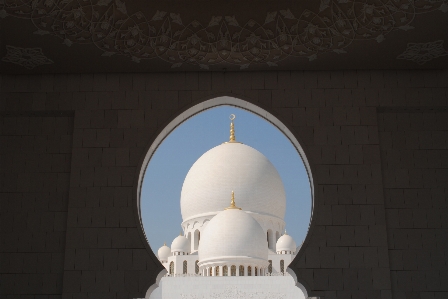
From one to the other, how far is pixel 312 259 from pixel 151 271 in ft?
5.18

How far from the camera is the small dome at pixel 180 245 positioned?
67.9 ft

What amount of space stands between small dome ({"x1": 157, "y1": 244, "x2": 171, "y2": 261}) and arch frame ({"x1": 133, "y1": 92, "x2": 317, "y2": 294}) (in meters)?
17.3

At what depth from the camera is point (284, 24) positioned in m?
5.09

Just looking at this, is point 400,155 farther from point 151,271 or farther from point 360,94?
point 151,271

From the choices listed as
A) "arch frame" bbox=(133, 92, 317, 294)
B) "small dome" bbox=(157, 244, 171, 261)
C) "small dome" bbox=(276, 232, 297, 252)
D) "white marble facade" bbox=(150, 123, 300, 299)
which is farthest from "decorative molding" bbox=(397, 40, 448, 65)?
"small dome" bbox=(157, 244, 171, 261)

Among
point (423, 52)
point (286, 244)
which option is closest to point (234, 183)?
Result: point (286, 244)

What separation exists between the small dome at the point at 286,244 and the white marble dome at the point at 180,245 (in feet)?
11.6

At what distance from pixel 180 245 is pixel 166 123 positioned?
15.5 metres

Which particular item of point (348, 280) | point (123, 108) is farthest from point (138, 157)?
point (348, 280)

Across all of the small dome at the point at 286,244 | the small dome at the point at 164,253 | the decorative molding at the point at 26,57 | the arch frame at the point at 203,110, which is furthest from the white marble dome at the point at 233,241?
the decorative molding at the point at 26,57

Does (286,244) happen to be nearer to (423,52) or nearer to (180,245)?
(180,245)

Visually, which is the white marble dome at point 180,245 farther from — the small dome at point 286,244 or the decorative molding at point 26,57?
the decorative molding at point 26,57

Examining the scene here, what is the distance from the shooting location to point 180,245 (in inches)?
814

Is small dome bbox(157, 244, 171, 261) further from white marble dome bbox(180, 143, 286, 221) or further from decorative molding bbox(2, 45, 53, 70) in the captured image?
decorative molding bbox(2, 45, 53, 70)
